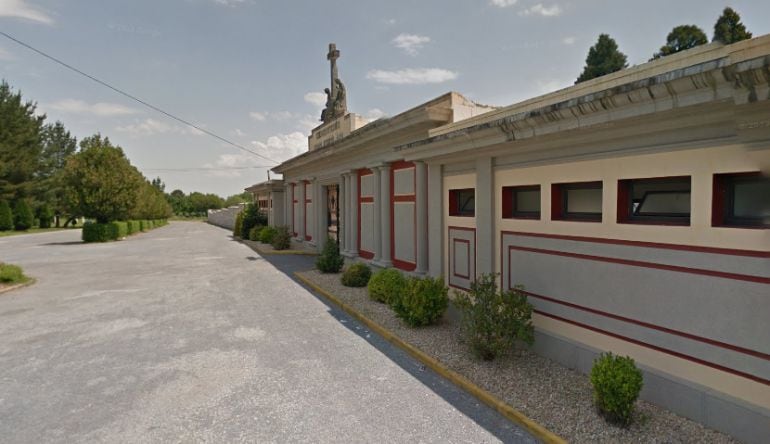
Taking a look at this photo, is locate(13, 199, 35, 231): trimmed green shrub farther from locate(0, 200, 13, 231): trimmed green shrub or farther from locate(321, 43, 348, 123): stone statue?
locate(321, 43, 348, 123): stone statue

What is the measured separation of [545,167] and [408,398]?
3.48m

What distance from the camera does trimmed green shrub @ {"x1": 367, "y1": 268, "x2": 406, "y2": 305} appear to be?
802cm

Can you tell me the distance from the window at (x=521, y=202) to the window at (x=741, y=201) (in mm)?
2095

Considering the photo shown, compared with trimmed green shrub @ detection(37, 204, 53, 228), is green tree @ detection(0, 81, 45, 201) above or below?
above

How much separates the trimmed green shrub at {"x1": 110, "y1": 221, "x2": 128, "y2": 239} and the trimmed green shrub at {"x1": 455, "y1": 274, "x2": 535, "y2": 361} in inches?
1212

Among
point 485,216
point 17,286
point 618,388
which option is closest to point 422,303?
point 485,216

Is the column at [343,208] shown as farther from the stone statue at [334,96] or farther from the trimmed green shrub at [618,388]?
the trimmed green shrub at [618,388]

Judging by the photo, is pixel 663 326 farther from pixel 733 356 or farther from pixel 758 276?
pixel 758 276

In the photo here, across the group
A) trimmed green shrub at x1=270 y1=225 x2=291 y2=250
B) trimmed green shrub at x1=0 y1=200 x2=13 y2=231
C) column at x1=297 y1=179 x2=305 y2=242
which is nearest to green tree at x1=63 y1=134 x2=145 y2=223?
trimmed green shrub at x1=270 y1=225 x2=291 y2=250

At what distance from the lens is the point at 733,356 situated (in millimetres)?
3262

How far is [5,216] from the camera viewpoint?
122 ft

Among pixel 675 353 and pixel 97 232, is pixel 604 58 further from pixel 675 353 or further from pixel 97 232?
pixel 97 232

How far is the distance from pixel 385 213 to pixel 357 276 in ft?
6.03

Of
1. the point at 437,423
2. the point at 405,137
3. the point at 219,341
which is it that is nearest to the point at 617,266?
the point at 437,423
